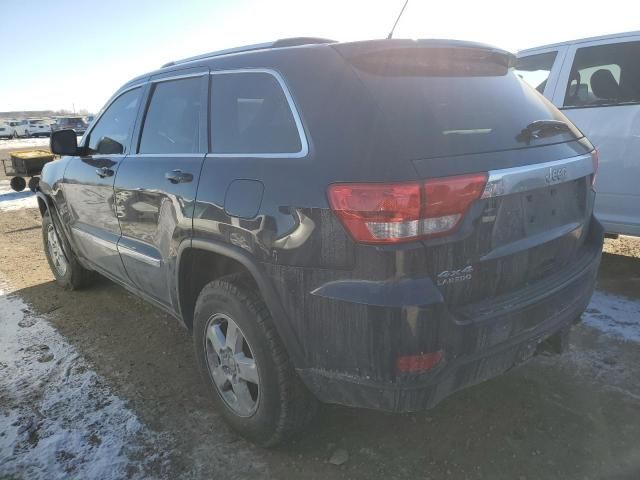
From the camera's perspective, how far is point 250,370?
237cm

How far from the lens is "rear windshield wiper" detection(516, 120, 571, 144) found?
2.19m

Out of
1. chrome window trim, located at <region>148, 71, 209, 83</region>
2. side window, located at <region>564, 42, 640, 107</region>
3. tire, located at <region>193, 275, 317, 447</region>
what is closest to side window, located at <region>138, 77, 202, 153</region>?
chrome window trim, located at <region>148, 71, 209, 83</region>

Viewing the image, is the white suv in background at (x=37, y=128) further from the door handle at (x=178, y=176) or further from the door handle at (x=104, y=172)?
the door handle at (x=178, y=176)

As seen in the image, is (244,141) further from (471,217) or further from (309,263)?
(471,217)

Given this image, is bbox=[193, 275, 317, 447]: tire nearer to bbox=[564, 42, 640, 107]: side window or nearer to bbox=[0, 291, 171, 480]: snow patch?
bbox=[0, 291, 171, 480]: snow patch

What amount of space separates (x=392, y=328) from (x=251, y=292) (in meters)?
0.79

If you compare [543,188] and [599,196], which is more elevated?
[543,188]

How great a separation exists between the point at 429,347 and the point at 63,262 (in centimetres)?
415

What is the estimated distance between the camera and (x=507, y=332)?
2.03 metres

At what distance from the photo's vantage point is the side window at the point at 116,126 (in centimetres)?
347

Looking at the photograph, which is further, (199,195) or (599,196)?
(599,196)

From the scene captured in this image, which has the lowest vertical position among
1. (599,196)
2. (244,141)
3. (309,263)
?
(599,196)

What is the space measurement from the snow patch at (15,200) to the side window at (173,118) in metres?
7.16

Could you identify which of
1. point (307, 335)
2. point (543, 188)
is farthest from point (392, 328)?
point (543, 188)
